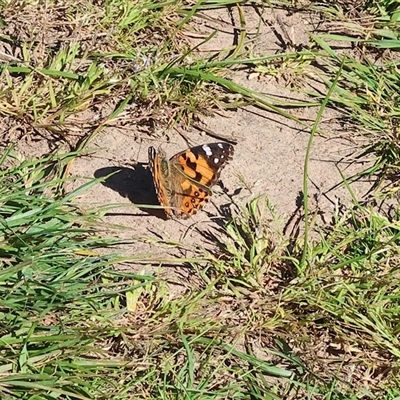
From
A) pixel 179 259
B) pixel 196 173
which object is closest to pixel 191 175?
pixel 196 173

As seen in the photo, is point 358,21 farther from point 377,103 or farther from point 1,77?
point 1,77

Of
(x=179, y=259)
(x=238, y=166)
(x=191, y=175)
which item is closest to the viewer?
(x=179, y=259)

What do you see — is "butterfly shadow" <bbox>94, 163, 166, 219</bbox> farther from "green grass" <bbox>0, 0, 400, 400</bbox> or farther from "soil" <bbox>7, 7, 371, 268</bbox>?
"green grass" <bbox>0, 0, 400, 400</bbox>

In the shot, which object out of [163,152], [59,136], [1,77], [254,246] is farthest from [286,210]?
[1,77]

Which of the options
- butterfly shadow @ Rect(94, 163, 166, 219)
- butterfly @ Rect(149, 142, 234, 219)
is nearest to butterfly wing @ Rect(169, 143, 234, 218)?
butterfly @ Rect(149, 142, 234, 219)

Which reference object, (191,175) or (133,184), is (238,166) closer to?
(191,175)
